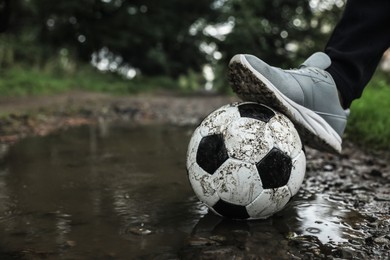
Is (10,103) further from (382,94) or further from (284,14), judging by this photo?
(284,14)

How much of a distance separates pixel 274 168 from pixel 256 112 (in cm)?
28

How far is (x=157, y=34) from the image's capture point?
2058cm

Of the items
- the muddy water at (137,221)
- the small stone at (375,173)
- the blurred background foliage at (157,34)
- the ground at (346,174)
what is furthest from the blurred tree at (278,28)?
the muddy water at (137,221)

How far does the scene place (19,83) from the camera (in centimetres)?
1062

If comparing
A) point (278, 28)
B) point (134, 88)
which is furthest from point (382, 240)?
point (134, 88)

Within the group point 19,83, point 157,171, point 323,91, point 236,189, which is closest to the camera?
point 236,189

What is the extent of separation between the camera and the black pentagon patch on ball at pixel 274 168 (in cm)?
195

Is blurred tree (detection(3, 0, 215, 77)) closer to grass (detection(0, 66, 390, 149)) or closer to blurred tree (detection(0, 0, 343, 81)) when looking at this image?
blurred tree (detection(0, 0, 343, 81))

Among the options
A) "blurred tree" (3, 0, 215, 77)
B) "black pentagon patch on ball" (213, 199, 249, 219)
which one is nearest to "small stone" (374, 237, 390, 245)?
"black pentagon patch on ball" (213, 199, 249, 219)

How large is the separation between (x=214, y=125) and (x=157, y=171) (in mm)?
1166

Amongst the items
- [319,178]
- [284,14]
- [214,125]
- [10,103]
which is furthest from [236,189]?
[284,14]

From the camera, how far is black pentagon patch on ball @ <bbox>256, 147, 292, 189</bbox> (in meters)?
1.95

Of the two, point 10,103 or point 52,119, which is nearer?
point 52,119

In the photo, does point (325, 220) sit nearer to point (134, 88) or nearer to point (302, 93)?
point (302, 93)
